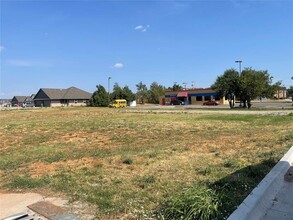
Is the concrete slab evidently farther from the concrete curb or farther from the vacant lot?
the concrete curb

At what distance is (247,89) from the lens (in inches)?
1644

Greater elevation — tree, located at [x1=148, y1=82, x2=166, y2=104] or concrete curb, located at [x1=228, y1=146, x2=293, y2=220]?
tree, located at [x1=148, y1=82, x2=166, y2=104]

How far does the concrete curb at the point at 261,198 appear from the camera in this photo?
3846mm

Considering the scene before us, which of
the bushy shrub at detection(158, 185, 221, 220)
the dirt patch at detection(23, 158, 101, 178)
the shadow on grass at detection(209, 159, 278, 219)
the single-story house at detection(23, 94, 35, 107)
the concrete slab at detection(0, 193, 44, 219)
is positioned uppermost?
the single-story house at detection(23, 94, 35, 107)

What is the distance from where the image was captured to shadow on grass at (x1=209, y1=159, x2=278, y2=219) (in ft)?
13.7

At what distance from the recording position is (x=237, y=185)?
5277 mm

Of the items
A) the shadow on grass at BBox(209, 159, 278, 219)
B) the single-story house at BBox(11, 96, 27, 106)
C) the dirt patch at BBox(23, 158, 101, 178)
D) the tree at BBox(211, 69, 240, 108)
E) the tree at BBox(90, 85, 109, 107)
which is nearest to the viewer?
the shadow on grass at BBox(209, 159, 278, 219)

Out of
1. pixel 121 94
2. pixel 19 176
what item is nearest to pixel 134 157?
pixel 19 176

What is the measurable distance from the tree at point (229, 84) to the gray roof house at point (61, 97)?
5802 centimetres

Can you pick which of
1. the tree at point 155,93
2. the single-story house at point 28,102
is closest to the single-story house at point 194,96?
the tree at point 155,93

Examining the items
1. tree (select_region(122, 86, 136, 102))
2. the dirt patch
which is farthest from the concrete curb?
tree (select_region(122, 86, 136, 102))

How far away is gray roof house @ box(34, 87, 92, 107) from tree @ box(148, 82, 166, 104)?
67.2 ft

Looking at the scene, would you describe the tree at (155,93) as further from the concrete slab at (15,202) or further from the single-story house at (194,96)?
the concrete slab at (15,202)

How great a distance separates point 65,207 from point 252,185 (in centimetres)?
311
